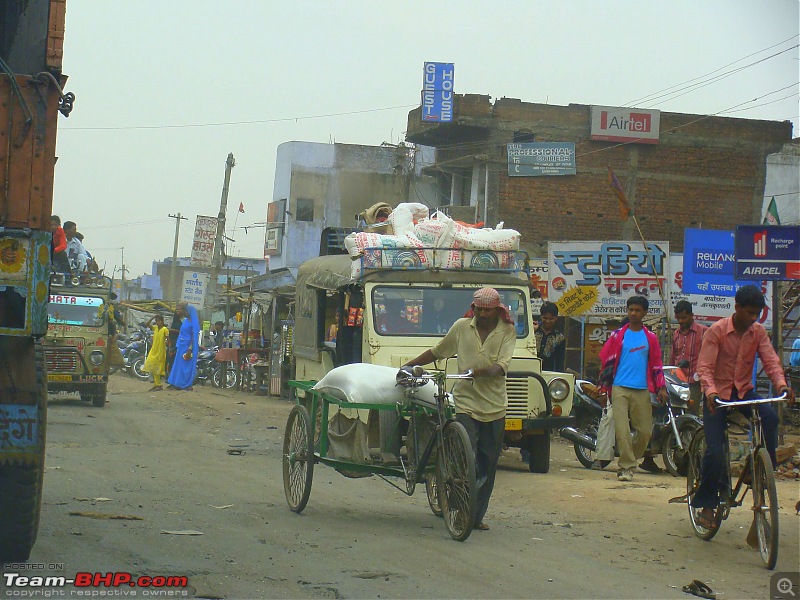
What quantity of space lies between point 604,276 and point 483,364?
1128 cm

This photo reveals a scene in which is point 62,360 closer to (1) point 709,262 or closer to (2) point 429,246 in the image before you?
(2) point 429,246

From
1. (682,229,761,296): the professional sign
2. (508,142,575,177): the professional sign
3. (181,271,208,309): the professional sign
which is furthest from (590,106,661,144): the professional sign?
(181,271,208,309): the professional sign

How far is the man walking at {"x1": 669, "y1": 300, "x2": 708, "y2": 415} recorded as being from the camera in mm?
11938

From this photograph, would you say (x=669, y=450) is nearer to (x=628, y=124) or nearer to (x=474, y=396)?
(x=474, y=396)

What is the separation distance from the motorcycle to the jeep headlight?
467 millimetres

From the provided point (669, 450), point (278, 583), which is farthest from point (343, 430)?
point (669, 450)

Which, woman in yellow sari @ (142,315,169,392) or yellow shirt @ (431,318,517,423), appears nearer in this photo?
yellow shirt @ (431,318,517,423)

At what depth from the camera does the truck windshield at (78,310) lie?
20.1 metres

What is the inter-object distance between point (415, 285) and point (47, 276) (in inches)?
252

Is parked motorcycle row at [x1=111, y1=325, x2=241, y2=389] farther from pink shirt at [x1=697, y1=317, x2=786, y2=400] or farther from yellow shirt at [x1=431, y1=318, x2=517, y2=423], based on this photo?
pink shirt at [x1=697, y1=317, x2=786, y2=400]

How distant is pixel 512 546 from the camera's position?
7.05 meters

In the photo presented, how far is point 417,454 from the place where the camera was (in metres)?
7.73

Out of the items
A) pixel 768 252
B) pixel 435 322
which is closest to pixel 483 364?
pixel 435 322

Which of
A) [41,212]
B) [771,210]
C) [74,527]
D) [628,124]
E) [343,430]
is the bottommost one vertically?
[74,527]
